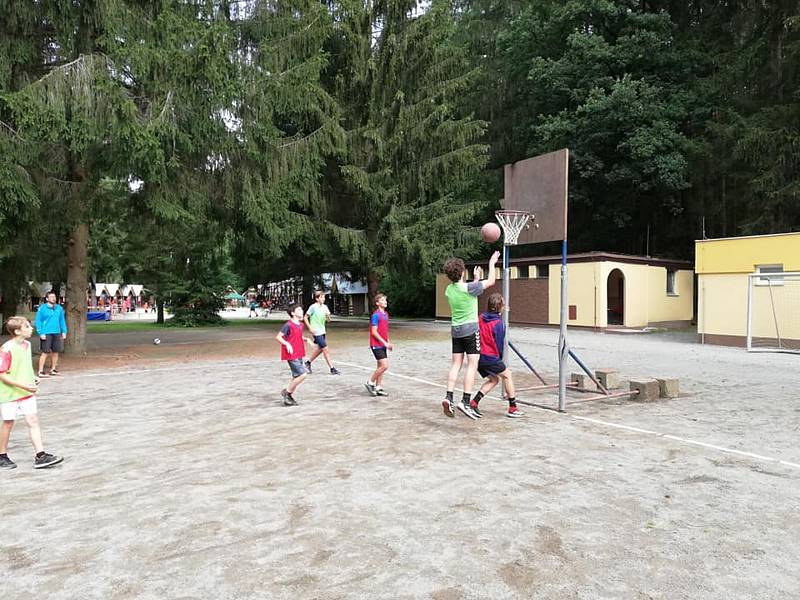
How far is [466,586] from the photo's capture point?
332cm

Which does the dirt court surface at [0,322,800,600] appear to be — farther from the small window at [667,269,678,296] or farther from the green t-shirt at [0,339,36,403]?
the small window at [667,269,678,296]

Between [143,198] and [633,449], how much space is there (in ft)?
45.6

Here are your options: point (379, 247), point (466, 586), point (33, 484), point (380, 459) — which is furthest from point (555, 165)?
point (379, 247)

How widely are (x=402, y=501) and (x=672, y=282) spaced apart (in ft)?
93.0

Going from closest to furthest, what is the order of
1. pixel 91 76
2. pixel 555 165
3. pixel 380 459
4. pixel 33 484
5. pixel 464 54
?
pixel 33 484 → pixel 380 459 → pixel 555 165 → pixel 91 76 → pixel 464 54

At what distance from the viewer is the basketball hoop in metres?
9.24

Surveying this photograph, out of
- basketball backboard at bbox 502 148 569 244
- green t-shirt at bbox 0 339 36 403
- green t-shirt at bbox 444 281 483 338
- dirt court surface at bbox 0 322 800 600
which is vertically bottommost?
dirt court surface at bbox 0 322 800 600

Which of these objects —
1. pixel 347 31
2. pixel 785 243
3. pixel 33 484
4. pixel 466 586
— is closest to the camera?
pixel 466 586

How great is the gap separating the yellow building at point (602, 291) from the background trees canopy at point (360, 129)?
3.53m

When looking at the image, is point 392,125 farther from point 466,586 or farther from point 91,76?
point 466,586

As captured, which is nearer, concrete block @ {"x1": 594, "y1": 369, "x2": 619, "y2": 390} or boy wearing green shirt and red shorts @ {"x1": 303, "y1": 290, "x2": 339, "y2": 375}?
concrete block @ {"x1": 594, "y1": 369, "x2": 619, "y2": 390}

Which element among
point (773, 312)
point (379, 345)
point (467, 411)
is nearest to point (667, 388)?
point (467, 411)

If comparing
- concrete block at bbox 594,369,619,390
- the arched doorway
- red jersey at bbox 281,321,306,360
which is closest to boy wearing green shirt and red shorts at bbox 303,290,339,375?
red jersey at bbox 281,321,306,360

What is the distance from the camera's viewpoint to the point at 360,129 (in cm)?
2562
